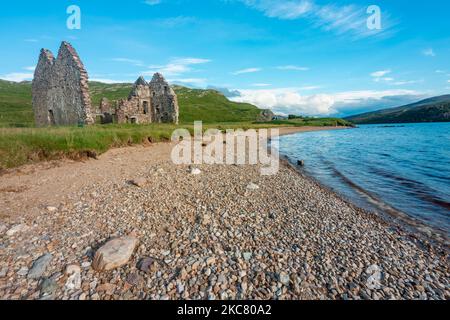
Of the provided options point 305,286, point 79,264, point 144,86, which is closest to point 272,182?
point 305,286

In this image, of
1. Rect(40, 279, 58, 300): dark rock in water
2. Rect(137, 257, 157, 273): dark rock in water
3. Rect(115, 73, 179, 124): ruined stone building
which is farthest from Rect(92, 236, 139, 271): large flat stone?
Rect(115, 73, 179, 124): ruined stone building

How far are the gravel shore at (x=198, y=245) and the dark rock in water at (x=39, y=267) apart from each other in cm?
2

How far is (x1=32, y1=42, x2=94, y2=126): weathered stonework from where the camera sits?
2142cm

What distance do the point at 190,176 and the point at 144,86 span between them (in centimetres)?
3260

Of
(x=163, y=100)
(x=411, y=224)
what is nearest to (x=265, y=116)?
(x=163, y=100)

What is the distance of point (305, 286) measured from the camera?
385 cm

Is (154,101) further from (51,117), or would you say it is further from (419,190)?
(419,190)

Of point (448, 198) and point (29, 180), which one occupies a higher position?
point (29, 180)

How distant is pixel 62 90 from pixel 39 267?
81.2 feet

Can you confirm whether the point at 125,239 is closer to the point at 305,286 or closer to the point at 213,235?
the point at 213,235

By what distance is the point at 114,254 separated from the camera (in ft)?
13.6

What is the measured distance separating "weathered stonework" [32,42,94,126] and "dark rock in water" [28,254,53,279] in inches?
832

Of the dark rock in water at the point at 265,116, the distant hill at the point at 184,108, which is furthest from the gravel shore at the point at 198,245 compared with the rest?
the dark rock in water at the point at 265,116
